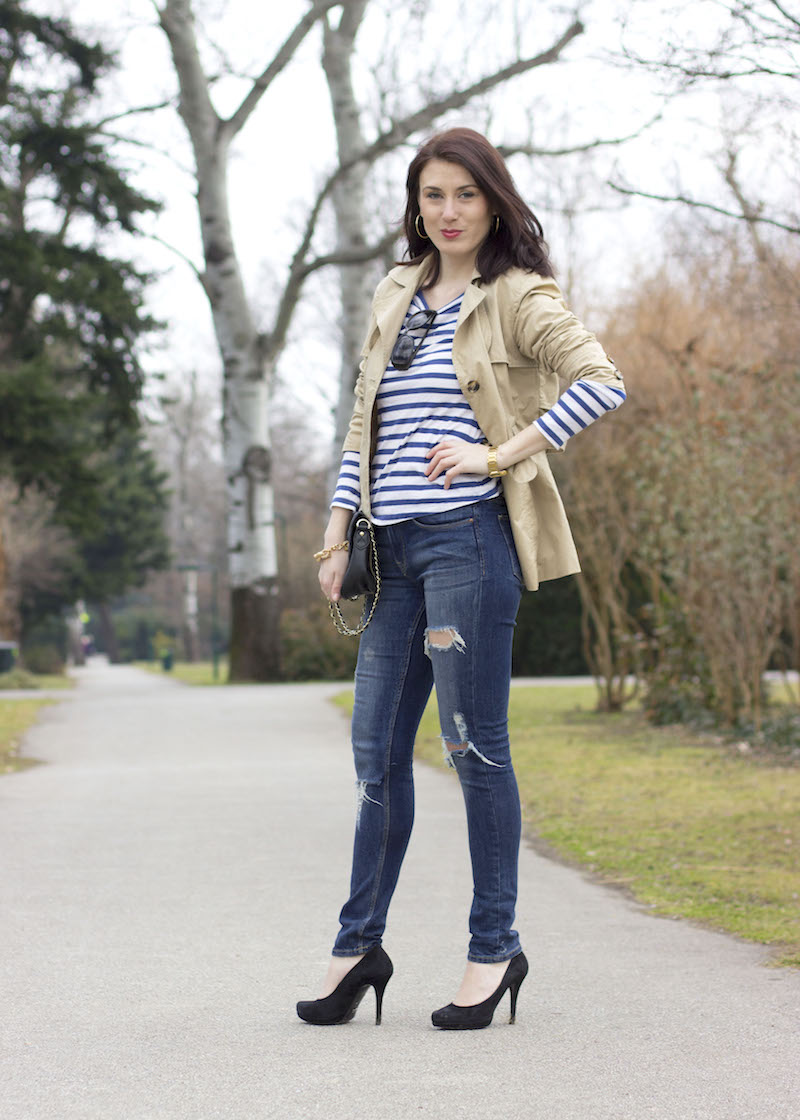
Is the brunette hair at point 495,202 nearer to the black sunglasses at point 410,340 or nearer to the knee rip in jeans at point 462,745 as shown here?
the black sunglasses at point 410,340

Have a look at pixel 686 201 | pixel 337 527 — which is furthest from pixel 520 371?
pixel 686 201

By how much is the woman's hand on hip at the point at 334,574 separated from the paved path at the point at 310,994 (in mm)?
1021

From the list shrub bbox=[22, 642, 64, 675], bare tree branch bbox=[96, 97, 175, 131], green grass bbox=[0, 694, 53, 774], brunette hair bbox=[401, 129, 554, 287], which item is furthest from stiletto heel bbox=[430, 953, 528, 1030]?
shrub bbox=[22, 642, 64, 675]

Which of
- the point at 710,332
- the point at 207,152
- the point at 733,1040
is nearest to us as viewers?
the point at 733,1040

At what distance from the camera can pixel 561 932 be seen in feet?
15.0

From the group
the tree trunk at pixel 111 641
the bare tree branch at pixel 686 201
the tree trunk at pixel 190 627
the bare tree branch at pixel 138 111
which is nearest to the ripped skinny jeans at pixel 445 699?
the bare tree branch at pixel 686 201

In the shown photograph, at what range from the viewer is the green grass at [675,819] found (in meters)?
5.10

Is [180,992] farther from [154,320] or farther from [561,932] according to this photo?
[154,320]

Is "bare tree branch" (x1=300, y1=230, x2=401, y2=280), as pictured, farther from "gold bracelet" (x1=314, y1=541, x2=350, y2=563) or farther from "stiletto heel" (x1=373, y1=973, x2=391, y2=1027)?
"stiletto heel" (x1=373, y1=973, x2=391, y2=1027)

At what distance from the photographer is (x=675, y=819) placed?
23.8ft

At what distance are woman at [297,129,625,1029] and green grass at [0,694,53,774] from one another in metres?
6.30

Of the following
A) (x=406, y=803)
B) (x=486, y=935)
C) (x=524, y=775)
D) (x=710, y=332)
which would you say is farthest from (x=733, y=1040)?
(x=710, y=332)

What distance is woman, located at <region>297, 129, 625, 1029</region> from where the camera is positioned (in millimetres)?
3396

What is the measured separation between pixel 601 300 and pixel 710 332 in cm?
220
